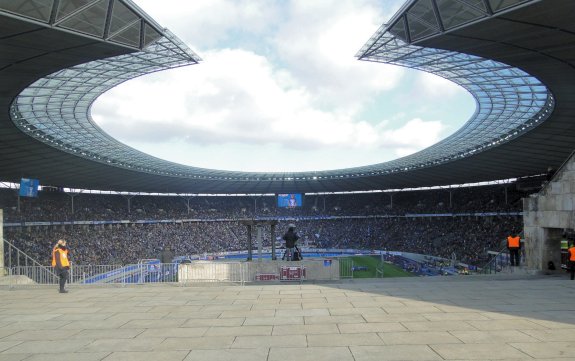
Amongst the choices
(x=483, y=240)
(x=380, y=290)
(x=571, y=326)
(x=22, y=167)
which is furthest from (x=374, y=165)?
(x=571, y=326)

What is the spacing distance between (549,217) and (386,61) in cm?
1310

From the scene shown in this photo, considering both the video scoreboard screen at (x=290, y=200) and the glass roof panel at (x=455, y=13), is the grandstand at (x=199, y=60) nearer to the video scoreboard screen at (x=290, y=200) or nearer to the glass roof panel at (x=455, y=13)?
the glass roof panel at (x=455, y=13)

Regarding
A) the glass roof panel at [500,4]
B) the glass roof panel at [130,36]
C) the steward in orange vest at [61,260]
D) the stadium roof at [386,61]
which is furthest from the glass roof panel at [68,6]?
the glass roof panel at [500,4]

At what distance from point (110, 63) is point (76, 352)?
1949 centimetres

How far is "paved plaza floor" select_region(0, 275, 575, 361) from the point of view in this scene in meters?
7.41

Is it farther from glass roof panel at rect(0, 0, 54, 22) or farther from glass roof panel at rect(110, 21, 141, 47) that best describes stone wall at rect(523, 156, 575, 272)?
glass roof panel at rect(0, 0, 54, 22)

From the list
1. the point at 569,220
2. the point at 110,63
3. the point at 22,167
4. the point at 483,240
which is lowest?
the point at 483,240

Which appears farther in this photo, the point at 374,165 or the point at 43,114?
the point at 374,165

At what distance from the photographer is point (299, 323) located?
30.3 feet

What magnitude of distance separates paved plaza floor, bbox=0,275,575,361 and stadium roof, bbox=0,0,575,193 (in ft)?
31.2

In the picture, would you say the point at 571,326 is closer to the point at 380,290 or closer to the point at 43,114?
the point at 380,290

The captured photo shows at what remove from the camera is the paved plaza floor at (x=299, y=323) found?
24.3ft

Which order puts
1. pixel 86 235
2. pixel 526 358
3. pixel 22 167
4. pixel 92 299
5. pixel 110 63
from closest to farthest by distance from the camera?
pixel 526 358 < pixel 92 299 < pixel 110 63 < pixel 22 167 < pixel 86 235

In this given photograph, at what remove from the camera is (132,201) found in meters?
74.2
